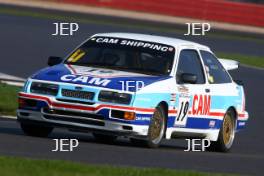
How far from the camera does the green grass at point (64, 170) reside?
1059cm

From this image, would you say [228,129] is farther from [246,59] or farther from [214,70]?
[246,59]

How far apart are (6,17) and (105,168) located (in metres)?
32.9

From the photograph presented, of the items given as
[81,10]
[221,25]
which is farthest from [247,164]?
[81,10]

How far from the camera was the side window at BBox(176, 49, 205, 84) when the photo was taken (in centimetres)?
1544

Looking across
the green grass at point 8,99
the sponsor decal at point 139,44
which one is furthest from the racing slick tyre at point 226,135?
the green grass at point 8,99

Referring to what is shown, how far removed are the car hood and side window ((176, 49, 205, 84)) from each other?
809 millimetres

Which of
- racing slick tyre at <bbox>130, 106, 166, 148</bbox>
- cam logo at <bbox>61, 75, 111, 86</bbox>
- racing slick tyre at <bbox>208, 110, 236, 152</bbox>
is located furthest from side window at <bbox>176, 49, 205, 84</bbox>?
cam logo at <bbox>61, 75, 111, 86</bbox>

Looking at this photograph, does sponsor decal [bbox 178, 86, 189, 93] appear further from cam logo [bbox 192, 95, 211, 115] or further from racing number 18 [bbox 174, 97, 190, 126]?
cam logo [bbox 192, 95, 211, 115]

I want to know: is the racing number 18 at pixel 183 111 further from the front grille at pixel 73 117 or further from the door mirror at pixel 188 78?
the front grille at pixel 73 117

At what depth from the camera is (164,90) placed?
1441 cm

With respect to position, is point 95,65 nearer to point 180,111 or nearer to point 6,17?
point 180,111

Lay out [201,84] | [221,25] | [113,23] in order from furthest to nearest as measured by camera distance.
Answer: [221,25]
[113,23]
[201,84]

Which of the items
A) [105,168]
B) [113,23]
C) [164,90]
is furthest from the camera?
[113,23]

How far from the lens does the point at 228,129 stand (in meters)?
16.3
